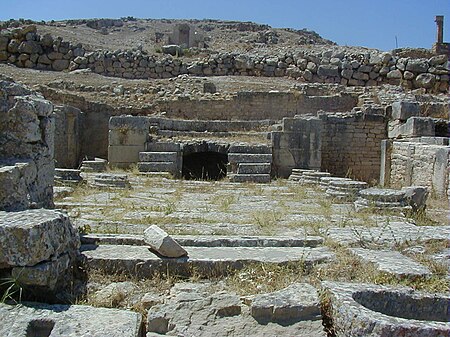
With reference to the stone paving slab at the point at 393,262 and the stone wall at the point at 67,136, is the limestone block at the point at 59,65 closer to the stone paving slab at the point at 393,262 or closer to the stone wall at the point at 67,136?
the stone wall at the point at 67,136

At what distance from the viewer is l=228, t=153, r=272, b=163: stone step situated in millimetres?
11594

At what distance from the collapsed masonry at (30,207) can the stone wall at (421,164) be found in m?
6.99

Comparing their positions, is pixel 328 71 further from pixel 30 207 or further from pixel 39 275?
pixel 39 275

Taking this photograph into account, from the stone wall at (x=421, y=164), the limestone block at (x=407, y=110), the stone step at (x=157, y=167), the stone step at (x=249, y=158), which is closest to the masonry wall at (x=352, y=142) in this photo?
the limestone block at (x=407, y=110)

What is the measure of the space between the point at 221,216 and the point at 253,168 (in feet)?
16.6

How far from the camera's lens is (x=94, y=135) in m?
14.7

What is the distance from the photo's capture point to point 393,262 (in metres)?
3.89

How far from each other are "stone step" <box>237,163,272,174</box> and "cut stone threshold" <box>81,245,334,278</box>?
719 cm

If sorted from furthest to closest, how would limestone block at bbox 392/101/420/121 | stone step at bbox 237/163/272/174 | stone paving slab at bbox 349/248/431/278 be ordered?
1. limestone block at bbox 392/101/420/121
2. stone step at bbox 237/163/272/174
3. stone paving slab at bbox 349/248/431/278

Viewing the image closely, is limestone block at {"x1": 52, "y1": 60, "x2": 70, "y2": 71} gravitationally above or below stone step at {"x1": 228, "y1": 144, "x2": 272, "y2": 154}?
above

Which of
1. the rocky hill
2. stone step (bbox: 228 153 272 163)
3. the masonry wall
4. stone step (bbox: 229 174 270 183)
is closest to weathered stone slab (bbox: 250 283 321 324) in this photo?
stone step (bbox: 229 174 270 183)

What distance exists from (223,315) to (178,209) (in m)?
3.88

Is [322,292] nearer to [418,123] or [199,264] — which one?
[199,264]

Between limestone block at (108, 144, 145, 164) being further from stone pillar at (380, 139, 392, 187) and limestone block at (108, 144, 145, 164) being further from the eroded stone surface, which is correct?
the eroded stone surface
